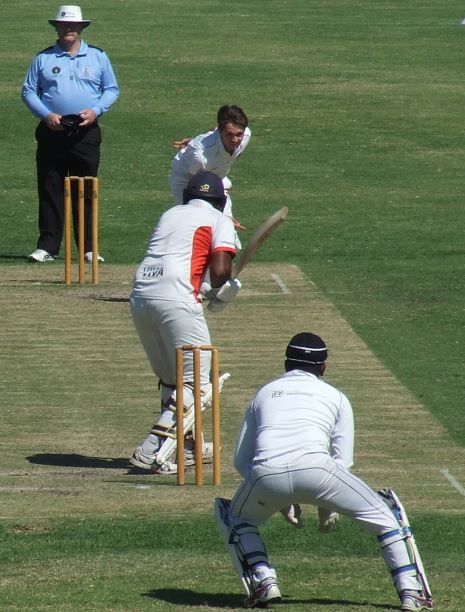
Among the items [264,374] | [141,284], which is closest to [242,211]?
[264,374]

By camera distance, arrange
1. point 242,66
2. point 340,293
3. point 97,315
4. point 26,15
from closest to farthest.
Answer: point 97,315, point 340,293, point 242,66, point 26,15

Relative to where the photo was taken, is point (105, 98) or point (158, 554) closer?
point (158, 554)

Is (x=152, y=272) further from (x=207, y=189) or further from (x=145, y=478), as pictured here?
(x=145, y=478)

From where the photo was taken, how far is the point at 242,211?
19.8 m

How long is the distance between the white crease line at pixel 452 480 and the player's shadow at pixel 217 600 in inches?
95.4

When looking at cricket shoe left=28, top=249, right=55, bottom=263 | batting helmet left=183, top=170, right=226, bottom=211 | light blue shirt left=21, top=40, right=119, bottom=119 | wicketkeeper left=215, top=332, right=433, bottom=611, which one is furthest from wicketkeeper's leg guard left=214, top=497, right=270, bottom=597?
cricket shoe left=28, top=249, right=55, bottom=263

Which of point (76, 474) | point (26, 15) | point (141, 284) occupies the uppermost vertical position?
point (141, 284)

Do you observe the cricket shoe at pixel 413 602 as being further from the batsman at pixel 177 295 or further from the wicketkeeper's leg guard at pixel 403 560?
the batsman at pixel 177 295

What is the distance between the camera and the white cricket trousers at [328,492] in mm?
7309

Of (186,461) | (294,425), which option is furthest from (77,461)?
(294,425)

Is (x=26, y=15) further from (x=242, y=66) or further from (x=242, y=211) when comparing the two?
(x=242, y=211)

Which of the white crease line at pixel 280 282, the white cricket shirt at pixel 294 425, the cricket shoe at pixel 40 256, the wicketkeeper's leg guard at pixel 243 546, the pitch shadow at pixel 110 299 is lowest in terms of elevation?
the cricket shoe at pixel 40 256

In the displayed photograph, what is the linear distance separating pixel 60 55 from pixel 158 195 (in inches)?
196

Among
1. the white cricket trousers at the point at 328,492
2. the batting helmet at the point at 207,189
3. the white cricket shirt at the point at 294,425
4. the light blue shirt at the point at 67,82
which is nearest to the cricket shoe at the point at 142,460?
the batting helmet at the point at 207,189
